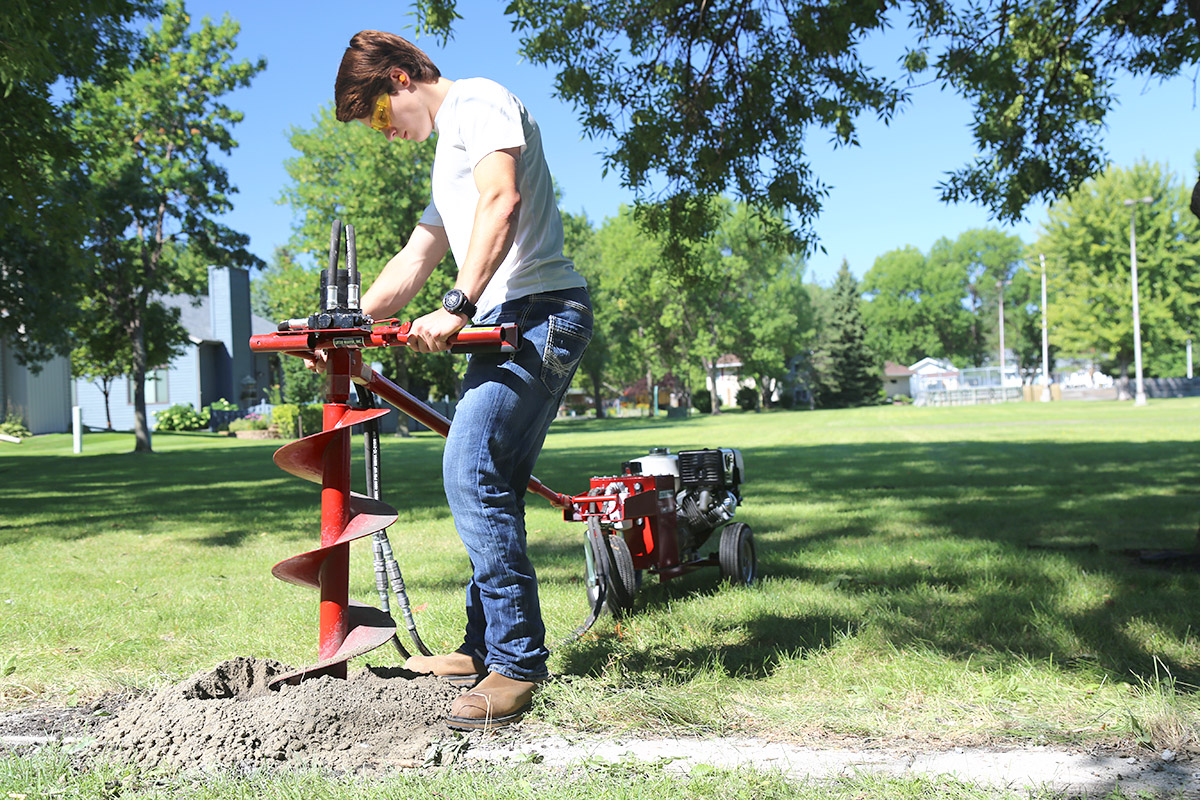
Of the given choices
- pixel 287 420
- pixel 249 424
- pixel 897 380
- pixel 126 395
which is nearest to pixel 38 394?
pixel 249 424

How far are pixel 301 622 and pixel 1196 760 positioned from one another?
3.54 m

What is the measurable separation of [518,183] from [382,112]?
0.54 meters

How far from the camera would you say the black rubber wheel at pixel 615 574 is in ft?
13.9

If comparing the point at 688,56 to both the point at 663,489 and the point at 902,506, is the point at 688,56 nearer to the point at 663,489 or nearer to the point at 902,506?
the point at 902,506

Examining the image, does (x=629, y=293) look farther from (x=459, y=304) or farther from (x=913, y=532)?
(x=459, y=304)

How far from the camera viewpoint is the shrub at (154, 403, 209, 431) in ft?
128

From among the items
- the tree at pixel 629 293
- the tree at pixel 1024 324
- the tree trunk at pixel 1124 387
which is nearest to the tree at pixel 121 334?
the tree at pixel 629 293

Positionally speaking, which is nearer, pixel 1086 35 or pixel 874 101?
pixel 1086 35

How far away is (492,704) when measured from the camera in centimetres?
285

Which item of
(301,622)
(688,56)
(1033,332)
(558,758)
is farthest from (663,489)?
(1033,332)

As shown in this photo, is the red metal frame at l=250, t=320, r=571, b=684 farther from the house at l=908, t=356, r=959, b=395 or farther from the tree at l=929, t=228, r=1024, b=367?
the tree at l=929, t=228, r=1024, b=367

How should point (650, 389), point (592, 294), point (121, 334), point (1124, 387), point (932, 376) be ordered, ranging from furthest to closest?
point (932, 376), point (650, 389), point (1124, 387), point (592, 294), point (121, 334)

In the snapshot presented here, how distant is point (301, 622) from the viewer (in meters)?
4.41

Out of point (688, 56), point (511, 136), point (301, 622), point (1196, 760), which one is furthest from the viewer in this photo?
point (688, 56)
